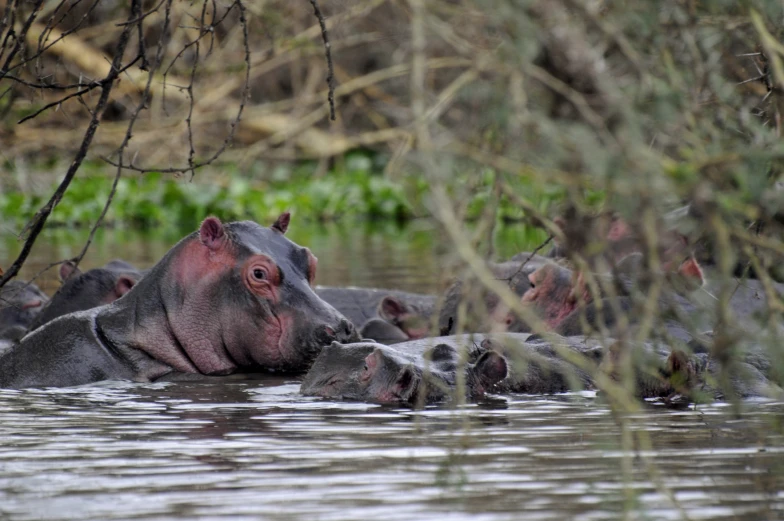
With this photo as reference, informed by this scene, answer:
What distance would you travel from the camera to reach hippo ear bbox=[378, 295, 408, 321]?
8.16 metres

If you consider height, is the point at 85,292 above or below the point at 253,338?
above

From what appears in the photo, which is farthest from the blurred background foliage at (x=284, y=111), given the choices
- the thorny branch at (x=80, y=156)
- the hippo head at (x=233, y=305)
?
the hippo head at (x=233, y=305)

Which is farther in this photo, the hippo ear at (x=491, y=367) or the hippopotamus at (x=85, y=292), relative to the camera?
the hippopotamus at (x=85, y=292)

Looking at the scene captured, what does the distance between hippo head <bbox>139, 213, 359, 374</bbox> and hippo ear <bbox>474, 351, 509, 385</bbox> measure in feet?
2.69

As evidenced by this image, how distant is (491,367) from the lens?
5734 millimetres

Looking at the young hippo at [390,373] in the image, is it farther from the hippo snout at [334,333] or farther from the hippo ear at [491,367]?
the hippo snout at [334,333]

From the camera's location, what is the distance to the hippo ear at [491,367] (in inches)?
225

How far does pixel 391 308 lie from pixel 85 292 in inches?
68.8

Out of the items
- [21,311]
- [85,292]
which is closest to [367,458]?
[85,292]

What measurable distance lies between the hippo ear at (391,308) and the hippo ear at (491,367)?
2.41 metres

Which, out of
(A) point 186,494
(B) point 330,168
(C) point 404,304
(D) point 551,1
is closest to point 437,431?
(A) point 186,494

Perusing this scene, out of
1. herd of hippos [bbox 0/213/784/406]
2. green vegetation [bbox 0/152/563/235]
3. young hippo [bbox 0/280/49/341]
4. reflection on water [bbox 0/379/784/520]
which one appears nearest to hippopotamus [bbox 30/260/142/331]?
herd of hippos [bbox 0/213/784/406]

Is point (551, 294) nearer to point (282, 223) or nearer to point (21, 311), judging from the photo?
point (282, 223)

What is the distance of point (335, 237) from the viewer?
19.1 m
